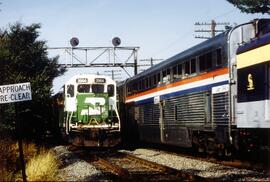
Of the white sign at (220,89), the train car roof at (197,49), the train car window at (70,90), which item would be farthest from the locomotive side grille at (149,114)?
the white sign at (220,89)

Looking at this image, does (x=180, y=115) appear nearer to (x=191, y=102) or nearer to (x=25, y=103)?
(x=191, y=102)

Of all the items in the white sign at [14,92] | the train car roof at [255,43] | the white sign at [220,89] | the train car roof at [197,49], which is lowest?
the white sign at [14,92]

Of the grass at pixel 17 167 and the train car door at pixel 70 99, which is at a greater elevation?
the train car door at pixel 70 99

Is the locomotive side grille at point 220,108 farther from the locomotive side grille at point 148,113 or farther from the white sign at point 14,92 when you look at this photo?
the locomotive side grille at point 148,113

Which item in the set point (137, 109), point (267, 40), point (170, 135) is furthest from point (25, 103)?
point (267, 40)

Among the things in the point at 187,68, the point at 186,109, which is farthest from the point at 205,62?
the point at 186,109

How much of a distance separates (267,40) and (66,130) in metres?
12.1

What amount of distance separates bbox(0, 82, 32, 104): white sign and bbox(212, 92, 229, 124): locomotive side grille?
5.52m

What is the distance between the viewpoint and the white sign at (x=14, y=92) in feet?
37.7

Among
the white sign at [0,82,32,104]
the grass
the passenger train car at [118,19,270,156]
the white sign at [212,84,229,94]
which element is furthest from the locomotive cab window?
the white sign at [0,82,32,104]

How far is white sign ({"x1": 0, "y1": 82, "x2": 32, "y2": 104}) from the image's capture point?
11.5 m

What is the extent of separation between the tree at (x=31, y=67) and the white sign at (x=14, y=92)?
9271 mm

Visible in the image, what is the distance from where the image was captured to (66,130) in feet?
72.0

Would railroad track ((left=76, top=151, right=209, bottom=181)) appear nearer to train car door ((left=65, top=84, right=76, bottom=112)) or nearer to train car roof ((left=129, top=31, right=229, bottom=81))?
train car roof ((left=129, top=31, right=229, bottom=81))
